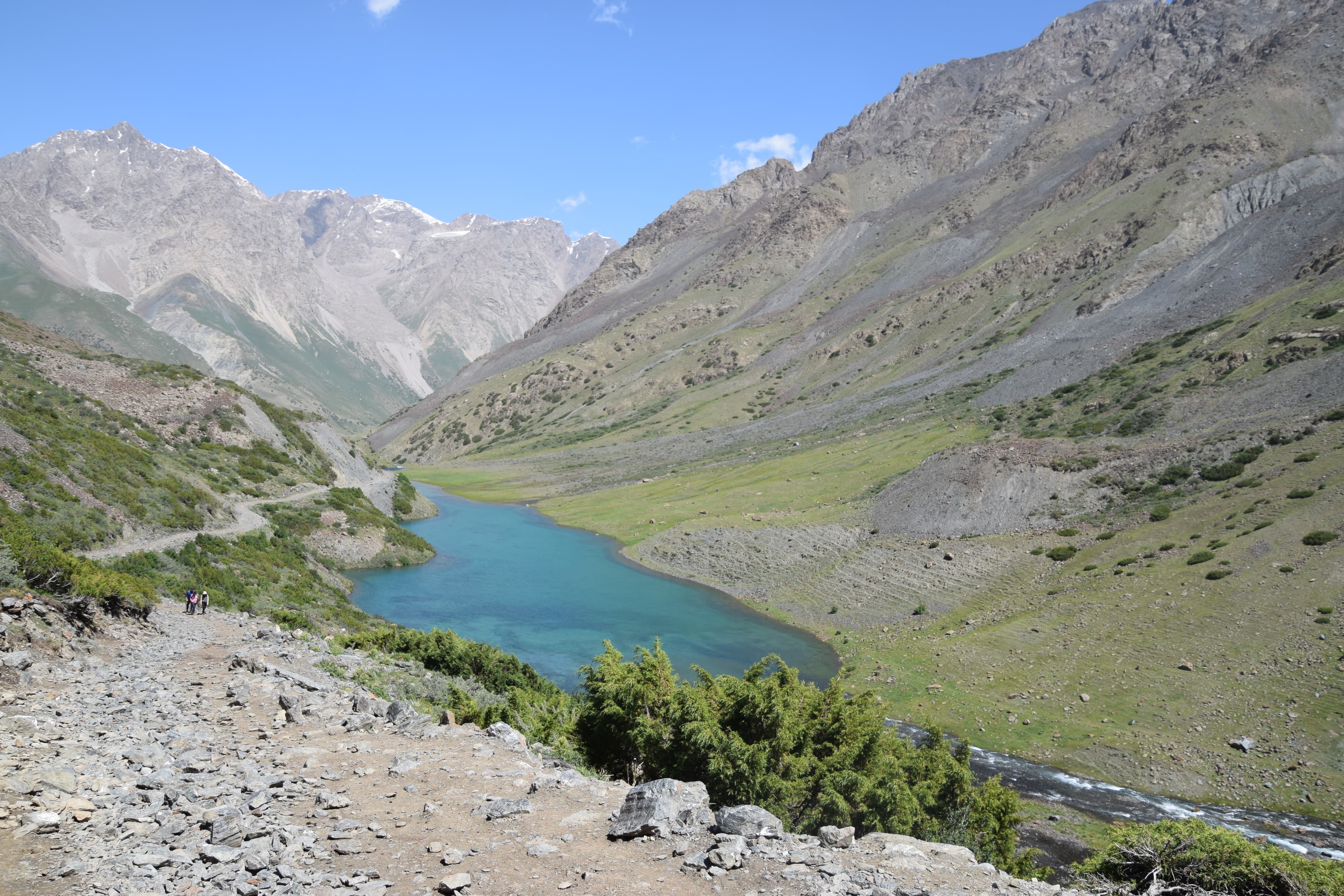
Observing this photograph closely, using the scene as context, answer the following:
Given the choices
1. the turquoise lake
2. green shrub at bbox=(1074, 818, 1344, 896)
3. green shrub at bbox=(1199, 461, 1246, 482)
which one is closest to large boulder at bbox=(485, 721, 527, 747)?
green shrub at bbox=(1074, 818, 1344, 896)

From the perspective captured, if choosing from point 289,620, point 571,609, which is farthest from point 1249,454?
point 289,620

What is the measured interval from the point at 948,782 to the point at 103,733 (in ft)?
65.4

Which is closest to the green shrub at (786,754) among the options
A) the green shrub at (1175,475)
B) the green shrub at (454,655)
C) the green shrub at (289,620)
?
the green shrub at (454,655)

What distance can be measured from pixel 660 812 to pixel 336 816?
4.80m

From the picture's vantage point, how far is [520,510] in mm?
103188

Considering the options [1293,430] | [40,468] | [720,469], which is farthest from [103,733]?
[720,469]

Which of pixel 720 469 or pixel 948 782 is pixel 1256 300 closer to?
pixel 720 469

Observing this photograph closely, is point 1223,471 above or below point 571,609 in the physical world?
above

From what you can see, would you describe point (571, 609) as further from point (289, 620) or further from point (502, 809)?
point (502, 809)

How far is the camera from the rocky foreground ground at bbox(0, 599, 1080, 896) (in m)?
9.45

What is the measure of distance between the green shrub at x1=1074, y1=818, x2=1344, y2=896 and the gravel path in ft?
112

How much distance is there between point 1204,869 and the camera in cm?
1183

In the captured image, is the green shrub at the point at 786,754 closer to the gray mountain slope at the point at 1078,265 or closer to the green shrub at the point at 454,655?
the green shrub at the point at 454,655

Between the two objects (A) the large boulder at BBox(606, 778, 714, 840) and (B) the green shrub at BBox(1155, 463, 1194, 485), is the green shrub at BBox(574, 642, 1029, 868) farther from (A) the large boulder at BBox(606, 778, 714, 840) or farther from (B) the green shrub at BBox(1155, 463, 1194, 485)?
(B) the green shrub at BBox(1155, 463, 1194, 485)
